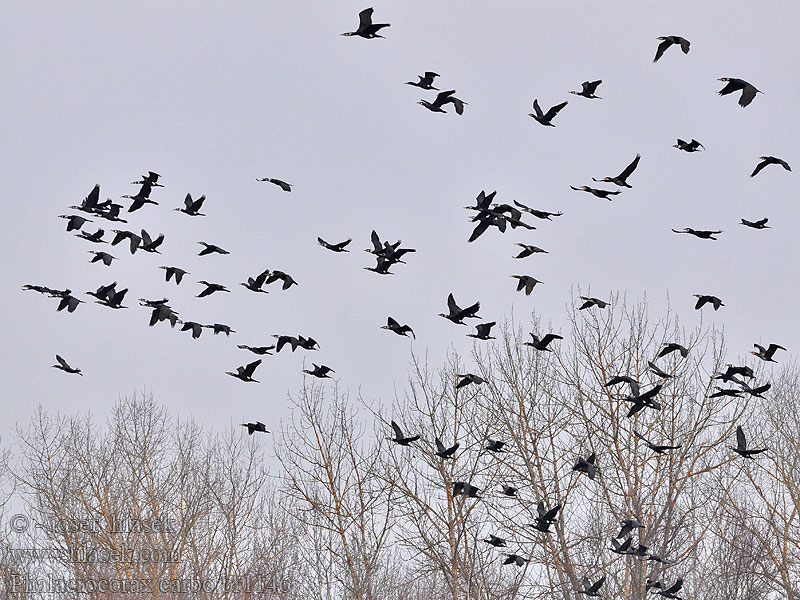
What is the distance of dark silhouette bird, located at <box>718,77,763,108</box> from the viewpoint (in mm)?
12844

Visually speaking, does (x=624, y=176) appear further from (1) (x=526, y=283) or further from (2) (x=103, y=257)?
(2) (x=103, y=257)

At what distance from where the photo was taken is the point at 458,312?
1429 centimetres

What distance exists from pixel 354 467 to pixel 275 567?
6.84 meters

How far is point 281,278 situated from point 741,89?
7672 millimetres

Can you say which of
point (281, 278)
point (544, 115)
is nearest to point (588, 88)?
point (544, 115)

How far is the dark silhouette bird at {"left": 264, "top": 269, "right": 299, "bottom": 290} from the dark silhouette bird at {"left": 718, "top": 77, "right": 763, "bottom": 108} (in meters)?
7.33

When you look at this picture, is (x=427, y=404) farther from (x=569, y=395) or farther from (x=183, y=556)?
(x=183, y=556)

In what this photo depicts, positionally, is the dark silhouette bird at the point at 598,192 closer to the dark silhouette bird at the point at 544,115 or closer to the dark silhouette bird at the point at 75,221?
the dark silhouette bird at the point at 544,115

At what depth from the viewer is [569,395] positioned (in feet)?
76.3

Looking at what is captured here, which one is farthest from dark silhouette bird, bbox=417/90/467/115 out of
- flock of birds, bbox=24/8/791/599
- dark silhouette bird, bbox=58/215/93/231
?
dark silhouette bird, bbox=58/215/93/231

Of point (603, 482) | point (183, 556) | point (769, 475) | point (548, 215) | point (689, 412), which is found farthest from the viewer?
point (183, 556)

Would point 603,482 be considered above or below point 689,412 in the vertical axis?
below

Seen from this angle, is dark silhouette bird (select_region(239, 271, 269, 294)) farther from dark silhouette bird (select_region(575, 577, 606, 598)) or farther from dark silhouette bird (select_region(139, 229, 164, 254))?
dark silhouette bird (select_region(575, 577, 606, 598))

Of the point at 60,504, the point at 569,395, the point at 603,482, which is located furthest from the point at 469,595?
the point at 60,504
